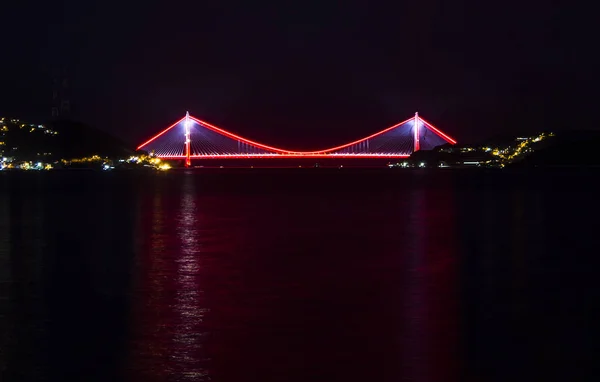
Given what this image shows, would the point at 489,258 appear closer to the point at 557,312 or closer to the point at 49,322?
the point at 557,312

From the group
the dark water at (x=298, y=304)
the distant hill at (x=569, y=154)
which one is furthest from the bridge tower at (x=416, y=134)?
the dark water at (x=298, y=304)

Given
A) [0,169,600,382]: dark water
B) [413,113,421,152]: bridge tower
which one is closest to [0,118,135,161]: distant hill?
[413,113,421,152]: bridge tower

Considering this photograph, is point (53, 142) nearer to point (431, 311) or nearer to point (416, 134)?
point (416, 134)

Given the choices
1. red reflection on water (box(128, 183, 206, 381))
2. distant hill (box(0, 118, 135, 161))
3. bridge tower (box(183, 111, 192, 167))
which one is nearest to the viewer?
red reflection on water (box(128, 183, 206, 381))

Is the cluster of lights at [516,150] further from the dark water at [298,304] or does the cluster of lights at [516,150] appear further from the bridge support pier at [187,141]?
the dark water at [298,304]

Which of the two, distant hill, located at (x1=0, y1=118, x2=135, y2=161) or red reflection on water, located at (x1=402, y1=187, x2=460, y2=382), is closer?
red reflection on water, located at (x1=402, y1=187, x2=460, y2=382)

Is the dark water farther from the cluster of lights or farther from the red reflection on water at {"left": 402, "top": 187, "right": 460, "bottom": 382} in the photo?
the cluster of lights

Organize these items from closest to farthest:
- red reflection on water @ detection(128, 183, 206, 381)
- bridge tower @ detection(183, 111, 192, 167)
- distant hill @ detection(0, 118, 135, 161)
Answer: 1. red reflection on water @ detection(128, 183, 206, 381)
2. bridge tower @ detection(183, 111, 192, 167)
3. distant hill @ detection(0, 118, 135, 161)

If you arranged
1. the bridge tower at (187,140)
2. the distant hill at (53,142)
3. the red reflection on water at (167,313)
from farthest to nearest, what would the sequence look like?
the distant hill at (53,142), the bridge tower at (187,140), the red reflection on water at (167,313)

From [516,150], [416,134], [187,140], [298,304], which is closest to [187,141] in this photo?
[187,140]
